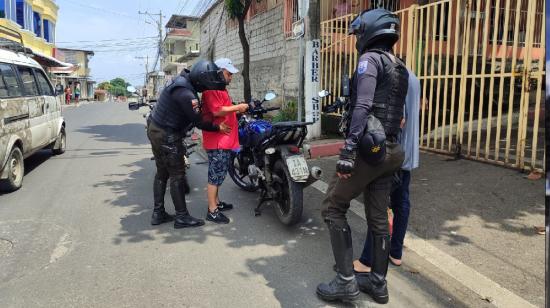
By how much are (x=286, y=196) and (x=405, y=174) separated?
1.44m

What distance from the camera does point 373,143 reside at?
8.73ft

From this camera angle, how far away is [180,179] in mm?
4504

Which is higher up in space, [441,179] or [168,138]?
[168,138]

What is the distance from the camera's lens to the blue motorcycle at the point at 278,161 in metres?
A: 4.23

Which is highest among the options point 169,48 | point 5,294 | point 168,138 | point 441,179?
point 169,48

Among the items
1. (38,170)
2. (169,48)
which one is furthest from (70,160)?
(169,48)

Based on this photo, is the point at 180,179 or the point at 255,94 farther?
the point at 255,94

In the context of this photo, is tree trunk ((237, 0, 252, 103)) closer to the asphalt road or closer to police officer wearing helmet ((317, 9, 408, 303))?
the asphalt road

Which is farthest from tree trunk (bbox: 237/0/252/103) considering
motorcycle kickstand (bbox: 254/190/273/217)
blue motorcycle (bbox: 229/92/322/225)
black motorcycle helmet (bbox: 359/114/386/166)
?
black motorcycle helmet (bbox: 359/114/386/166)

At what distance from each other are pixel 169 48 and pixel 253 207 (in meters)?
52.6

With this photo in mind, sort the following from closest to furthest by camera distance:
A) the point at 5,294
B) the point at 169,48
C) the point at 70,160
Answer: the point at 5,294, the point at 70,160, the point at 169,48

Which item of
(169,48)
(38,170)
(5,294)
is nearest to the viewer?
(5,294)

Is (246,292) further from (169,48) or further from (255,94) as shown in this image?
(169,48)

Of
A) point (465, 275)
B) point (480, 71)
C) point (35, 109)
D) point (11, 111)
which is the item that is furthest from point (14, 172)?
point (480, 71)
